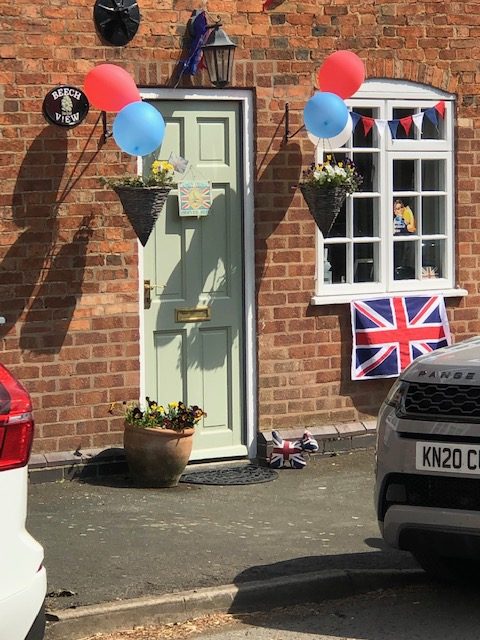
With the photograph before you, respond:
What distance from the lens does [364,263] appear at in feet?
33.8

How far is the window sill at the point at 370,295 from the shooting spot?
9.94 meters

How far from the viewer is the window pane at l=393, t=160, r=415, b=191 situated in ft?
34.0

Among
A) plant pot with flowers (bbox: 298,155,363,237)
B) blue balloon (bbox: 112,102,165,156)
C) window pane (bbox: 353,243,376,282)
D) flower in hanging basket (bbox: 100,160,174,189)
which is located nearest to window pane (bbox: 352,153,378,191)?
window pane (bbox: 353,243,376,282)

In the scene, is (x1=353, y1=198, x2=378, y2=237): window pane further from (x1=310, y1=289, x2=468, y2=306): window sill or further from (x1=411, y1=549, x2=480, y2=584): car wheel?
(x1=411, y1=549, x2=480, y2=584): car wheel

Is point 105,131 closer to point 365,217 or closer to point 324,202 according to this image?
point 324,202

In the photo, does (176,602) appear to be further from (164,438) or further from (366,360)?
(366,360)

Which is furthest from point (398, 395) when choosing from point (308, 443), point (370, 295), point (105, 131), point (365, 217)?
point (365, 217)

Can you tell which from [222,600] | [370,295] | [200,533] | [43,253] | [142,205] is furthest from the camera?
[370,295]

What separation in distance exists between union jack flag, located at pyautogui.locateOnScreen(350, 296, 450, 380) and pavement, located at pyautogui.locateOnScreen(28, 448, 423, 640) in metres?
0.92

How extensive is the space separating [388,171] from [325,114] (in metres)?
1.25

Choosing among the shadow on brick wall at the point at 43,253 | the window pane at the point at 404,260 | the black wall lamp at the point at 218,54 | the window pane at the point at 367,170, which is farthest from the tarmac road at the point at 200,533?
the black wall lamp at the point at 218,54

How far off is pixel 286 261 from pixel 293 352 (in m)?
0.69

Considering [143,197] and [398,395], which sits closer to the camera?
[398,395]

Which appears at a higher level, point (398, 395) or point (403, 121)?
point (403, 121)
